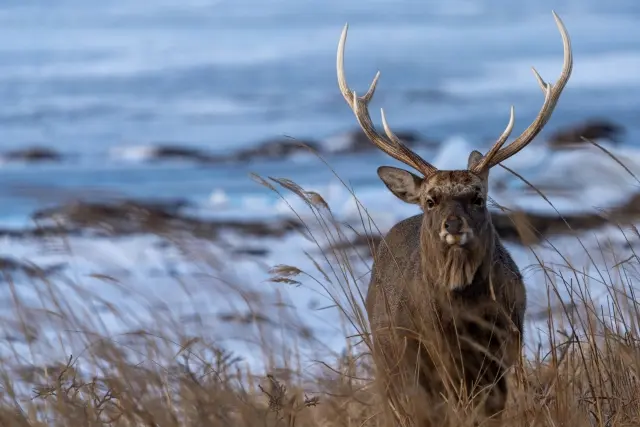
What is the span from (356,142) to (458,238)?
59.4 feet

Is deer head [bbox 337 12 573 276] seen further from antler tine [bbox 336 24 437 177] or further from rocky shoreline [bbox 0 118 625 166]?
rocky shoreline [bbox 0 118 625 166]

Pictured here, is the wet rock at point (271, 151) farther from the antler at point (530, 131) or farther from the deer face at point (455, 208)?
the deer face at point (455, 208)

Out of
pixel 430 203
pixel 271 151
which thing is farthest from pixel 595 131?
pixel 430 203

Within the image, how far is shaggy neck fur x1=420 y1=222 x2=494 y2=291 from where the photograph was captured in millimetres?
5496

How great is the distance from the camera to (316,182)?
65.1 ft

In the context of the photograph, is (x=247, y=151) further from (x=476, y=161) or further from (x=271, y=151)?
(x=476, y=161)

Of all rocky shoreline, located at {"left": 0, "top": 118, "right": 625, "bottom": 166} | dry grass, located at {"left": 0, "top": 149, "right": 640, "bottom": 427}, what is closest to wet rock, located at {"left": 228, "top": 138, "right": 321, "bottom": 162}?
rocky shoreline, located at {"left": 0, "top": 118, "right": 625, "bottom": 166}

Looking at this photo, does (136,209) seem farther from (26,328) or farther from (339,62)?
(339,62)

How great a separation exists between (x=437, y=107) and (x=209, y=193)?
8.85 meters

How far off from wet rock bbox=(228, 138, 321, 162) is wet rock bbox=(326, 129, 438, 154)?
12.8 inches

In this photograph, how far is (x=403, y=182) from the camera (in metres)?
6.10

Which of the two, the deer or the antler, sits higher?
the antler

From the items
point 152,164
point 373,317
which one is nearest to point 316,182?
point 152,164

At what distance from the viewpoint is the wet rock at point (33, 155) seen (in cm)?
2406
